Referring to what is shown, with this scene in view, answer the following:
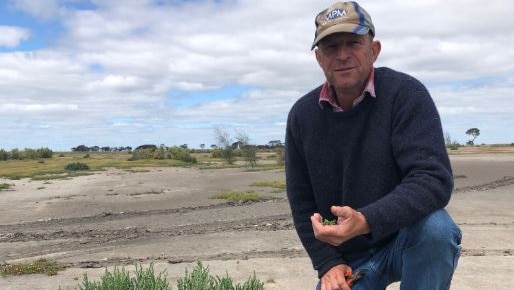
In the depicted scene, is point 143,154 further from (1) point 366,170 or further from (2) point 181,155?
(1) point 366,170

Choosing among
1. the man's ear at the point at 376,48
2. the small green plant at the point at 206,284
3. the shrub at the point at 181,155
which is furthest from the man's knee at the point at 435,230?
the shrub at the point at 181,155

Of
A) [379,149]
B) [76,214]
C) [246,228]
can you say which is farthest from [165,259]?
[76,214]

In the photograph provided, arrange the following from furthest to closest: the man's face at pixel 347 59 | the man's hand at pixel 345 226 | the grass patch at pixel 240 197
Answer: the grass patch at pixel 240 197
the man's face at pixel 347 59
the man's hand at pixel 345 226

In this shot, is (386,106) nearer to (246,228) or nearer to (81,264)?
(81,264)

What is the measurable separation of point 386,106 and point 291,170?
0.86 metres

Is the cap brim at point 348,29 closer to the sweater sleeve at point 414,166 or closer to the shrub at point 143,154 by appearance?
the sweater sleeve at point 414,166

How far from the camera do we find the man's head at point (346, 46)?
3178mm

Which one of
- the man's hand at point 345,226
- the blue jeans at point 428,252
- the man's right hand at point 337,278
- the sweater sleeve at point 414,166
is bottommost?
the man's right hand at point 337,278

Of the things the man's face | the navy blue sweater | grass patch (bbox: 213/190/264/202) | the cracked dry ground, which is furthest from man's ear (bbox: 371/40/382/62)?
grass patch (bbox: 213/190/264/202)

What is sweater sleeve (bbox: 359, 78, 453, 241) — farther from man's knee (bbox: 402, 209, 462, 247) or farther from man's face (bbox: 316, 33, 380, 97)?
man's face (bbox: 316, 33, 380, 97)

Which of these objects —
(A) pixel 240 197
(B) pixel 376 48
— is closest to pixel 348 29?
(B) pixel 376 48

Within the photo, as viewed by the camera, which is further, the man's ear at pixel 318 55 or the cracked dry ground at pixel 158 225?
the cracked dry ground at pixel 158 225

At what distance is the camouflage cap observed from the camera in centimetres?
316

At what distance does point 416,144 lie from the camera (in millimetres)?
3131
